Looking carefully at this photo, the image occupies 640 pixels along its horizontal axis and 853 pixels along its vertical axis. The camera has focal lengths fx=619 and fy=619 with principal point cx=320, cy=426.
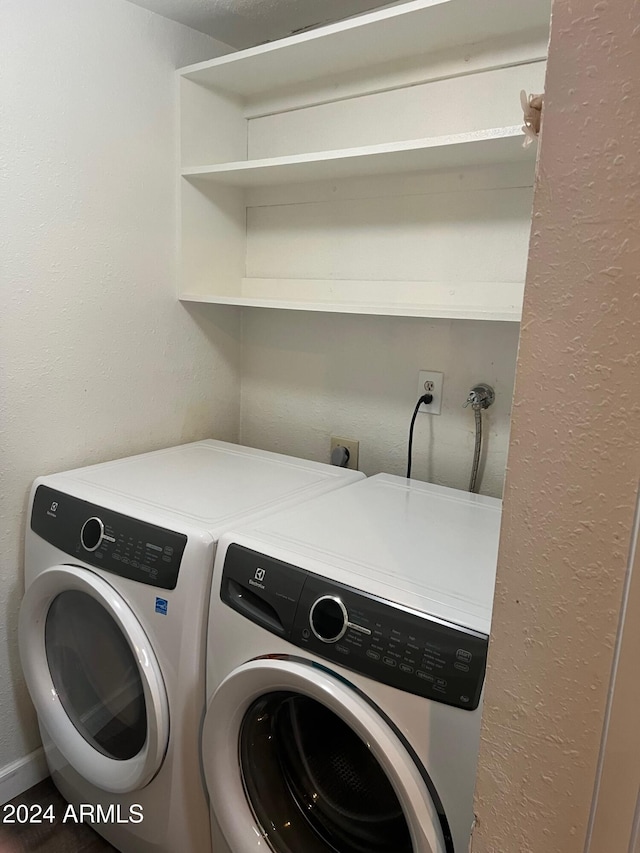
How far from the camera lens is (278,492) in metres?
1.46

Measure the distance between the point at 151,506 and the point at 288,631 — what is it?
1.52 feet

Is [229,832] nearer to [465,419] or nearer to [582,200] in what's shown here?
[465,419]

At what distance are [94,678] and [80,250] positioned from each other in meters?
1.05

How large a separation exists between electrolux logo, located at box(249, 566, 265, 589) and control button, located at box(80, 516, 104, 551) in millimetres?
400

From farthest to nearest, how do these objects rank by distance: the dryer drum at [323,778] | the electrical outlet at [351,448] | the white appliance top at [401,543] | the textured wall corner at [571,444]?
the electrical outlet at [351,448], the dryer drum at [323,778], the white appliance top at [401,543], the textured wall corner at [571,444]

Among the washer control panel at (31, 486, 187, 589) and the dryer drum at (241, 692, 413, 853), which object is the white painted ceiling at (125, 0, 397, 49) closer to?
the washer control panel at (31, 486, 187, 589)

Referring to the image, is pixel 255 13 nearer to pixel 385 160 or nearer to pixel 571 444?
pixel 385 160

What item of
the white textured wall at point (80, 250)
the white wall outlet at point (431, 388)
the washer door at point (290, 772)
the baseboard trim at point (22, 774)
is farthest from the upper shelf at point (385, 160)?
the baseboard trim at point (22, 774)

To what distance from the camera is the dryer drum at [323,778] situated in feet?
3.56

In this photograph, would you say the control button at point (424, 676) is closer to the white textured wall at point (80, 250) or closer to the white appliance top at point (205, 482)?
the white appliance top at point (205, 482)

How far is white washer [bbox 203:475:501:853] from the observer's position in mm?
887

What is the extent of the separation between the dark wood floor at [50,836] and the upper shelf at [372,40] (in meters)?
1.97

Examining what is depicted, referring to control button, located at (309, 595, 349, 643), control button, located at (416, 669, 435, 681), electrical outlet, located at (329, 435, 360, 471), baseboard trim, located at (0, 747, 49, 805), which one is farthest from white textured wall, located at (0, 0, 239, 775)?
control button, located at (416, 669, 435, 681)

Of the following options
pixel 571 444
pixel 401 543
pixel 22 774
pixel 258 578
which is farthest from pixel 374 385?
pixel 22 774
